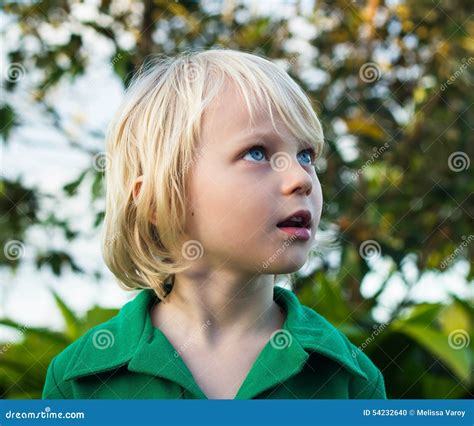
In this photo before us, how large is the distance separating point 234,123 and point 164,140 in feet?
0.63

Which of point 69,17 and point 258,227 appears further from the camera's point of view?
point 69,17

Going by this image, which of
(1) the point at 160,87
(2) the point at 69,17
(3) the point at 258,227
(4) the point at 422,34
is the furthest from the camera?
(4) the point at 422,34

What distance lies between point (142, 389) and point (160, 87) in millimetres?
724

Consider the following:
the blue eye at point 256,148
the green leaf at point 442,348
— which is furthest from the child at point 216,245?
the green leaf at point 442,348

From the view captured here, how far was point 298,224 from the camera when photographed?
1689mm

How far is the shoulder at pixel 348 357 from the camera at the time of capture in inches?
70.4

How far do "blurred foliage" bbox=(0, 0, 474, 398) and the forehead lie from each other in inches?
51.9

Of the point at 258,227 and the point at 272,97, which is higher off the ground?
the point at 272,97

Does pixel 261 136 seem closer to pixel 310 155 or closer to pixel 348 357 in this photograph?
pixel 310 155

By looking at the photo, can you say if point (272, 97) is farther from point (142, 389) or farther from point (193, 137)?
point (142, 389)

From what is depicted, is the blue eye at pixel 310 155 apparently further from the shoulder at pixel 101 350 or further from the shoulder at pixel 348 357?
the shoulder at pixel 101 350

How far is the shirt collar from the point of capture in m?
1.72

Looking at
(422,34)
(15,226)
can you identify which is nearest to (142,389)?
(15,226)

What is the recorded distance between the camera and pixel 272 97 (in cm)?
177
